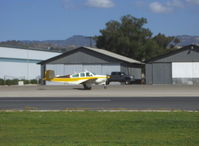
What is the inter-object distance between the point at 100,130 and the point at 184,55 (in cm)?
4721

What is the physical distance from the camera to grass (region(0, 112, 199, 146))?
10812mm

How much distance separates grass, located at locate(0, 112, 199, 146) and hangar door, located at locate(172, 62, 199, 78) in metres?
42.5

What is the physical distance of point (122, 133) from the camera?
Result: 12156 mm

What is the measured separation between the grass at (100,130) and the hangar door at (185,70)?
4252 centimetres

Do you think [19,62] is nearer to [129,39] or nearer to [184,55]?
[129,39]

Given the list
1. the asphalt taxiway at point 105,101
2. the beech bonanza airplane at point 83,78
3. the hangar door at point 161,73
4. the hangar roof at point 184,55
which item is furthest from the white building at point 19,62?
the asphalt taxiway at point 105,101

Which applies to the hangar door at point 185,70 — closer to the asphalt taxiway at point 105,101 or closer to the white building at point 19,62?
the asphalt taxiway at point 105,101

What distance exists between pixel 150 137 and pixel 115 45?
2923 inches

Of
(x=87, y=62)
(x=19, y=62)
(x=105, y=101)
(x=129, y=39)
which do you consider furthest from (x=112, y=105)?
(x=129, y=39)

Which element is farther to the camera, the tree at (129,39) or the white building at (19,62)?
the tree at (129,39)

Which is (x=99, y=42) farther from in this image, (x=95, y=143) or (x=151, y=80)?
(x=95, y=143)

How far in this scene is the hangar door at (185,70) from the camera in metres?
58.1

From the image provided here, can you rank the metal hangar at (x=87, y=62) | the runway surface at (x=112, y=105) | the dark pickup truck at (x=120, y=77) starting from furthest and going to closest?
1. the metal hangar at (x=87, y=62)
2. the dark pickup truck at (x=120, y=77)
3. the runway surface at (x=112, y=105)

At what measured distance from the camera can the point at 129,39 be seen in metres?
86.8
